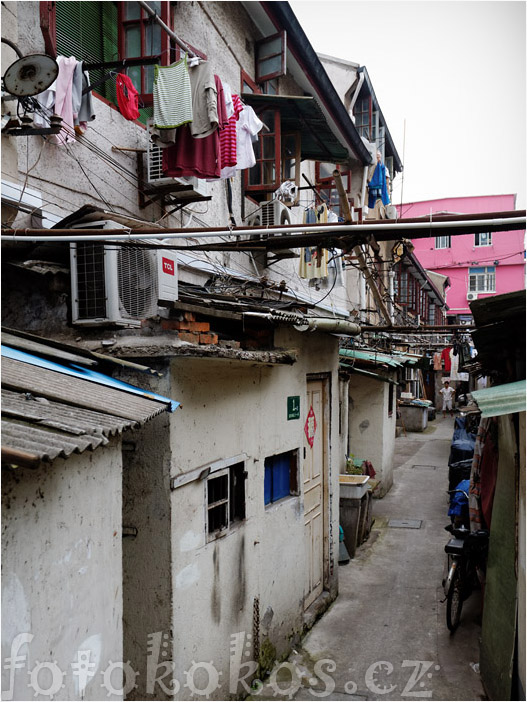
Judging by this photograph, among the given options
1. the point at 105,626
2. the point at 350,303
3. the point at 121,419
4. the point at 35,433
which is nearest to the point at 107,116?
the point at 121,419

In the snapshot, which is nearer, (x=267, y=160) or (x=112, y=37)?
(x=112, y=37)

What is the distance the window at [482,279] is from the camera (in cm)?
4009

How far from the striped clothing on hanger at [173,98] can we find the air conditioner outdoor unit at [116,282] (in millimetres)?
1624

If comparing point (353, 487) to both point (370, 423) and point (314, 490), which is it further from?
point (370, 423)

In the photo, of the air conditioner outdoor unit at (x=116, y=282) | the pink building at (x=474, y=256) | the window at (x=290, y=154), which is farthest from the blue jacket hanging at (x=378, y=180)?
the pink building at (x=474, y=256)

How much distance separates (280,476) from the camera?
781cm

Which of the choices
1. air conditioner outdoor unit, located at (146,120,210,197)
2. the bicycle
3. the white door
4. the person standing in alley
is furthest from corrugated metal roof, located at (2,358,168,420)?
the person standing in alley

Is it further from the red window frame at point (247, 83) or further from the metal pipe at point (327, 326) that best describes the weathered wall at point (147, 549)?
the red window frame at point (247, 83)

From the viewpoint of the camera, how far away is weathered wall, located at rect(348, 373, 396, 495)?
1565cm

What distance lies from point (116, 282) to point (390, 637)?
645 cm

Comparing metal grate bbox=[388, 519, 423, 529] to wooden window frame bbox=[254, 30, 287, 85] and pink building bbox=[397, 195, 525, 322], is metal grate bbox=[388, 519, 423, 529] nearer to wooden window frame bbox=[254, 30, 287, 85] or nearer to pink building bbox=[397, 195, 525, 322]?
wooden window frame bbox=[254, 30, 287, 85]

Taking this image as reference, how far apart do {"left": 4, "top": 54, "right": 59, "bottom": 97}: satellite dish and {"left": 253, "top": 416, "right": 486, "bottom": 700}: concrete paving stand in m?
6.66

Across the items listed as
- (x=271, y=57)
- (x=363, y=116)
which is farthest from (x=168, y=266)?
(x=363, y=116)

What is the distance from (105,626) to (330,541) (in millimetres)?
6705
